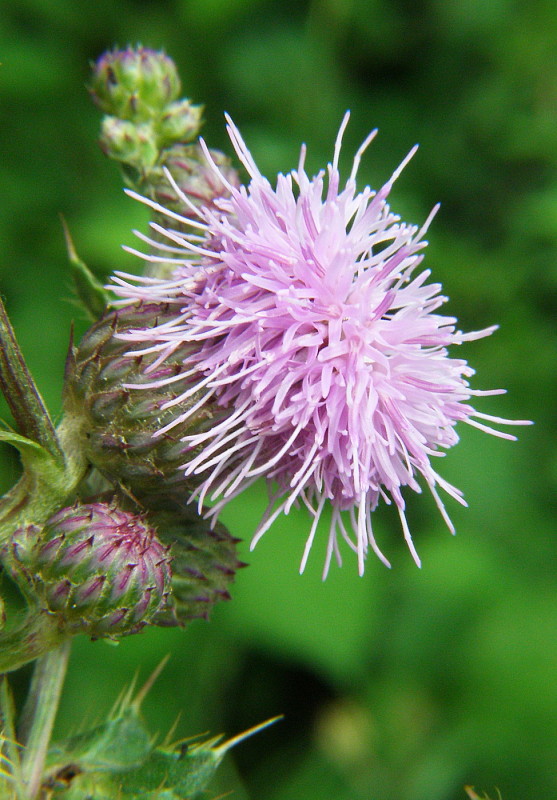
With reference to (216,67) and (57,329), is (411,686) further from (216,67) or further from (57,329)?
(216,67)

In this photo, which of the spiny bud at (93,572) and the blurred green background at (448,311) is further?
the blurred green background at (448,311)

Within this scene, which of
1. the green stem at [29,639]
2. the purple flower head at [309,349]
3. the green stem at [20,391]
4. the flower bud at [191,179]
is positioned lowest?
the green stem at [29,639]

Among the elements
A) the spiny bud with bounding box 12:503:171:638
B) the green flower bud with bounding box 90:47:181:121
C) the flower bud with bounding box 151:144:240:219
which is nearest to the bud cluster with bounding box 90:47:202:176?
the green flower bud with bounding box 90:47:181:121

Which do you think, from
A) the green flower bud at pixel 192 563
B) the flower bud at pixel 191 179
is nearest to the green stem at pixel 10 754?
the green flower bud at pixel 192 563

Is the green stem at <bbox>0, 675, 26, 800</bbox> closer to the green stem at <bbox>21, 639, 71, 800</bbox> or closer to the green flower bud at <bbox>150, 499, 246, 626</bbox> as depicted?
the green stem at <bbox>21, 639, 71, 800</bbox>

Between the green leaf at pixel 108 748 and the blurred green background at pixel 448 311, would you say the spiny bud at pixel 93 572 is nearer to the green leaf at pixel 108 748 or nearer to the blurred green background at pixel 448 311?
the green leaf at pixel 108 748

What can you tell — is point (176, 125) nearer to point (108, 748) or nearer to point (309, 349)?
point (309, 349)
